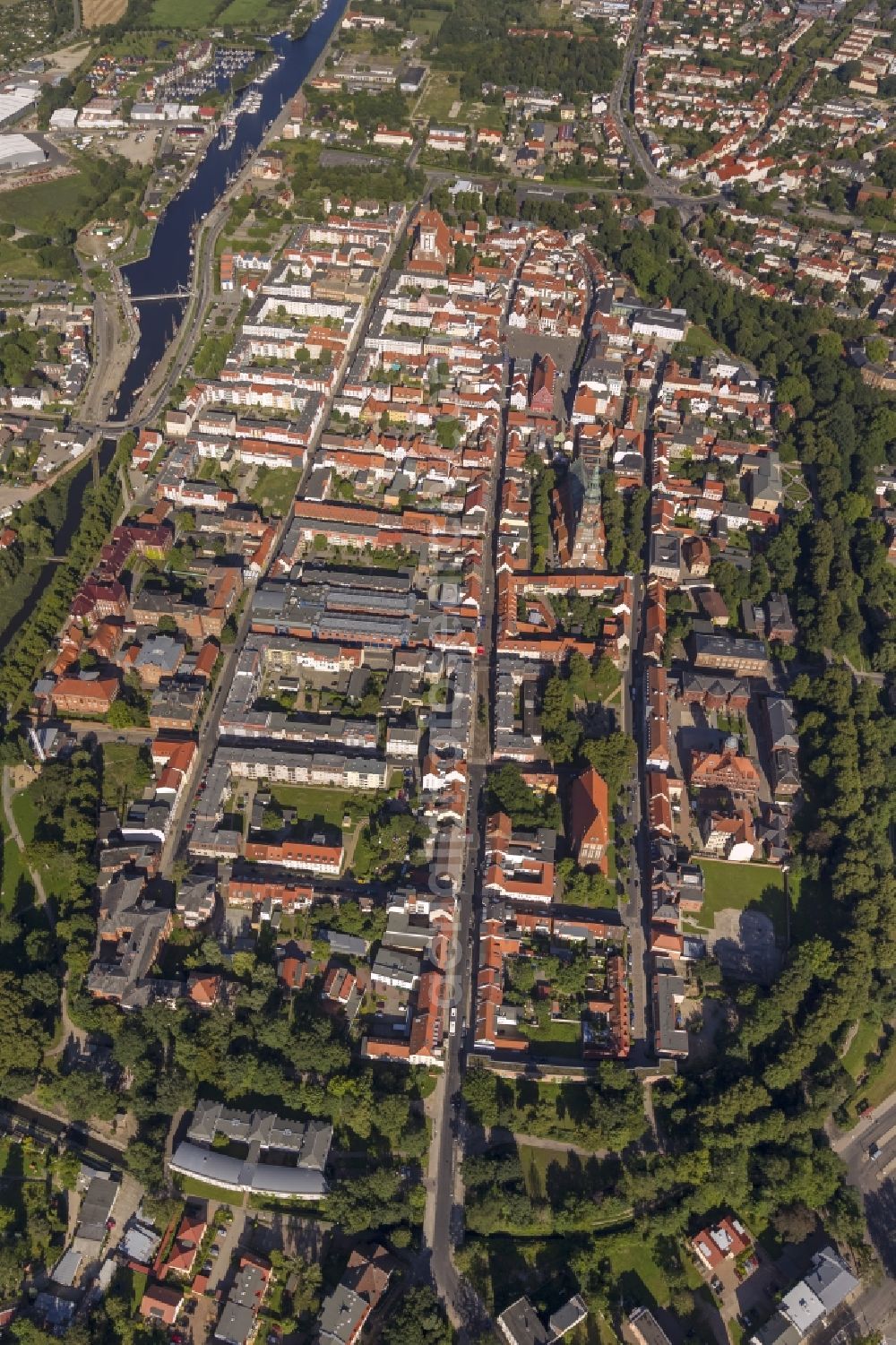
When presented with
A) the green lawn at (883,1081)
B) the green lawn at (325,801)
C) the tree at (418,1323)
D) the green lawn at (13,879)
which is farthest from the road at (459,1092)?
the green lawn at (13,879)

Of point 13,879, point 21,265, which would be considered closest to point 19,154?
point 21,265

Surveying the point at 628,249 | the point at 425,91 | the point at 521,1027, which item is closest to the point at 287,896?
the point at 521,1027

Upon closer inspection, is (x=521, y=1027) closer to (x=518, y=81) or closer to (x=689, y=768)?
(x=689, y=768)

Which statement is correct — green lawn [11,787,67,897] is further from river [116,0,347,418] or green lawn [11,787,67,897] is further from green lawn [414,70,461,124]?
green lawn [414,70,461,124]

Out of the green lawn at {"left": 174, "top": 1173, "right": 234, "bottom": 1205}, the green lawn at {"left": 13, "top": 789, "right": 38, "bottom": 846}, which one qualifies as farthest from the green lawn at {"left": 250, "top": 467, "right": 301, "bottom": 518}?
the green lawn at {"left": 174, "top": 1173, "right": 234, "bottom": 1205}

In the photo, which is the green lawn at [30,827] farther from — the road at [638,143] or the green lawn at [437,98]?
the green lawn at [437,98]

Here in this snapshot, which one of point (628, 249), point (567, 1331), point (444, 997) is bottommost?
point (567, 1331)
